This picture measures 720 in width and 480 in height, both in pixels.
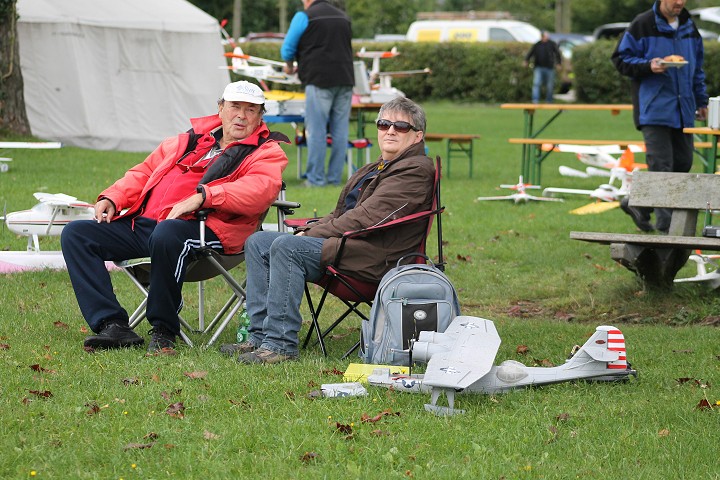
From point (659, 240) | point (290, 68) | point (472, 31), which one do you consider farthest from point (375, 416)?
point (472, 31)

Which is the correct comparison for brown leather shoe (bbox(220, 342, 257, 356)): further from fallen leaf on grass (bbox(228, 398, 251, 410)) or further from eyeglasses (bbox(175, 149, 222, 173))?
eyeglasses (bbox(175, 149, 222, 173))

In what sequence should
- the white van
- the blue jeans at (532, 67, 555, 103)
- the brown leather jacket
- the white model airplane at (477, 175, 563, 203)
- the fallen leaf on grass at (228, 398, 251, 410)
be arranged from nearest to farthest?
1. the fallen leaf on grass at (228, 398, 251, 410)
2. the brown leather jacket
3. the white model airplane at (477, 175, 563, 203)
4. the blue jeans at (532, 67, 555, 103)
5. the white van

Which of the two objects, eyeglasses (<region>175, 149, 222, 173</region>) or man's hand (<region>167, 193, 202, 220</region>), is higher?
eyeglasses (<region>175, 149, 222, 173</region>)

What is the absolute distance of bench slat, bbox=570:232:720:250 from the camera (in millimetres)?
6027

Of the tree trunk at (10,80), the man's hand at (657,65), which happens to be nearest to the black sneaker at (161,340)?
the man's hand at (657,65)

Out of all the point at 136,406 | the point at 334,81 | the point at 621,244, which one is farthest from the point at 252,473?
the point at 334,81

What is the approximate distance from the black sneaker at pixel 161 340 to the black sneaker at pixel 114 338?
90 mm

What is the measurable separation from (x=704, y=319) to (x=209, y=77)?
12.1 metres

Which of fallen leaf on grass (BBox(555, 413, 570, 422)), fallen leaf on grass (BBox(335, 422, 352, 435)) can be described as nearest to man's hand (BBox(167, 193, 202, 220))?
fallen leaf on grass (BBox(335, 422, 352, 435))

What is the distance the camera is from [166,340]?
5438 millimetres

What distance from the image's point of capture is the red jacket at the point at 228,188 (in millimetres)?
5477

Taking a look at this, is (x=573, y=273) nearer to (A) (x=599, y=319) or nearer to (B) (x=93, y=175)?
(A) (x=599, y=319)

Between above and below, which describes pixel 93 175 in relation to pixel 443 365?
below

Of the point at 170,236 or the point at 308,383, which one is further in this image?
the point at 170,236
